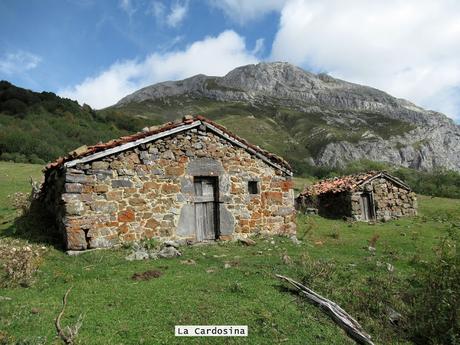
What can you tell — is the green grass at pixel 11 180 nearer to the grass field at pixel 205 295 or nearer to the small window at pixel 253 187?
the grass field at pixel 205 295

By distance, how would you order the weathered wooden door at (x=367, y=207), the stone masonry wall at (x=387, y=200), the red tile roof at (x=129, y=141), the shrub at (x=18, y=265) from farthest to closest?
the weathered wooden door at (x=367, y=207) < the stone masonry wall at (x=387, y=200) < the red tile roof at (x=129, y=141) < the shrub at (x=18, y=265)

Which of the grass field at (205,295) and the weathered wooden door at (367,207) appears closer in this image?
the grass field at (205,295)

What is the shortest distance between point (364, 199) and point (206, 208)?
13953 mm

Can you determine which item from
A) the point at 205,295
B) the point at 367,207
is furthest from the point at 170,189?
the point at 367,207

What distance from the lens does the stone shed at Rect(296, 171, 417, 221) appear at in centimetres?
2322

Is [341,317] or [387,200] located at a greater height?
[387,200]

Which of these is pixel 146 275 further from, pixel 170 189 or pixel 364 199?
pixel 364 199

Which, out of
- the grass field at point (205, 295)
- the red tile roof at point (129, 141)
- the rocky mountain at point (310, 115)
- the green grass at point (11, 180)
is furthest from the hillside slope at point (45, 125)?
the rocky mountain at point (310, 115)

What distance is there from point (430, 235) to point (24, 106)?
4663 cm

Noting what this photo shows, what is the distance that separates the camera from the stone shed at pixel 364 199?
76.2ft

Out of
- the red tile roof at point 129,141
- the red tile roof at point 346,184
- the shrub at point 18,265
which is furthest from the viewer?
the red tile roof at point 346,184

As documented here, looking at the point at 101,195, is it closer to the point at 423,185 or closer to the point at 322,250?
the point at 322,250

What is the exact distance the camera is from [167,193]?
40.2 feet

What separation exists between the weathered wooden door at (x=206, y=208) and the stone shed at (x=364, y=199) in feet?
39.9
